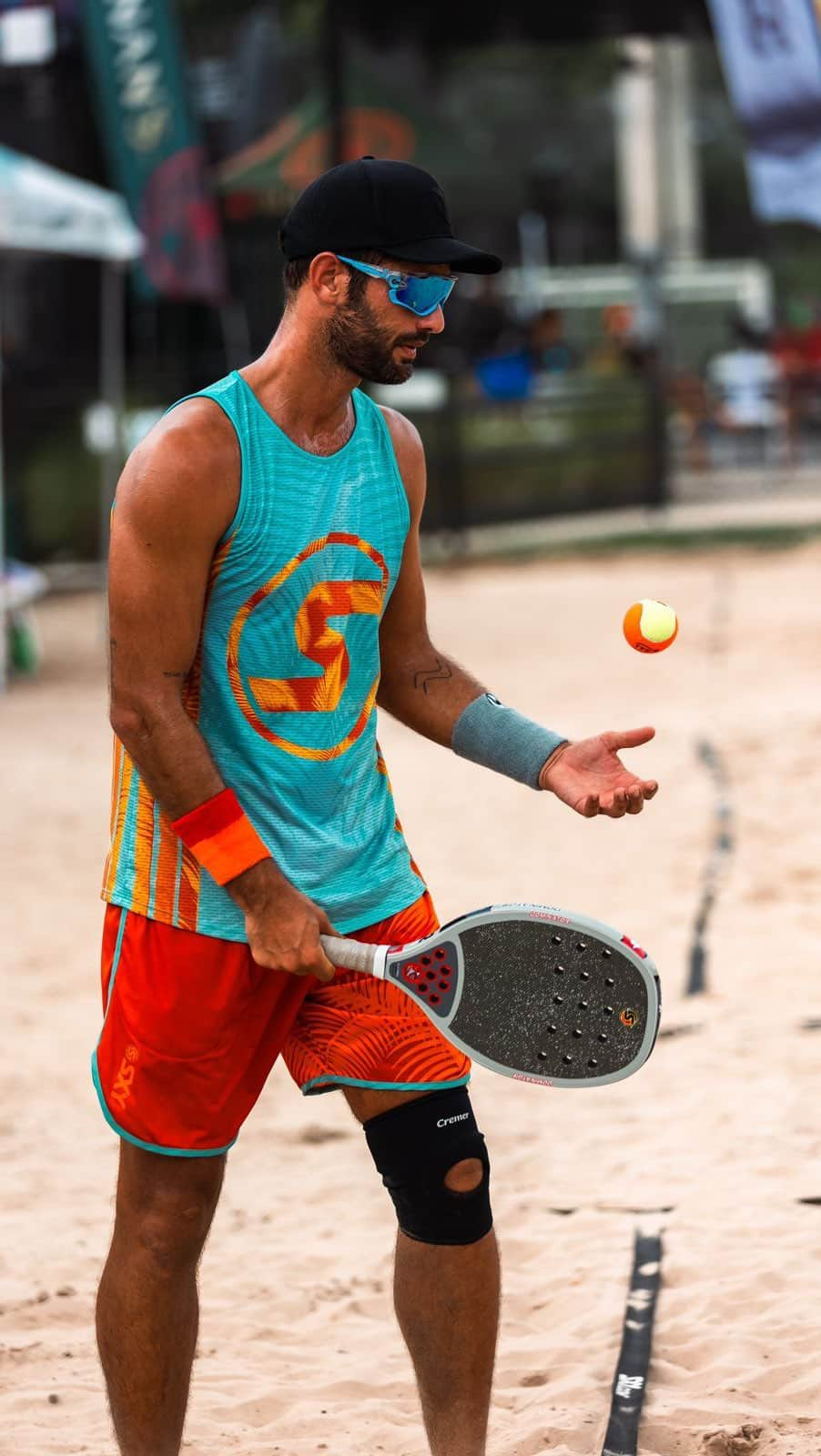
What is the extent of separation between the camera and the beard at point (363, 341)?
274 centimetres

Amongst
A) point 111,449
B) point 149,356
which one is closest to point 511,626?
point 111,449

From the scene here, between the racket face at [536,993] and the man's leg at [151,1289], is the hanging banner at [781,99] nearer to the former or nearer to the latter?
the racket face at [536,993]

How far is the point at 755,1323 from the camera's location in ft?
12.0

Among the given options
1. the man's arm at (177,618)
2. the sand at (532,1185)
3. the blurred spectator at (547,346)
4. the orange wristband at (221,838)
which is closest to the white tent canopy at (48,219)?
the sand at (532,1185)

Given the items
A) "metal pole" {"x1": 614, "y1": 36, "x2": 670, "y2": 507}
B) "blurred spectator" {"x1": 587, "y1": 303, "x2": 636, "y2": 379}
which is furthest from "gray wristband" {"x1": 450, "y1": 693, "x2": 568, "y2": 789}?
"blurred spectator" {"x1": 587, "y1": 303, "x2": 636, "y2": 379}

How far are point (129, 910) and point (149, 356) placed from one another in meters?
17.7

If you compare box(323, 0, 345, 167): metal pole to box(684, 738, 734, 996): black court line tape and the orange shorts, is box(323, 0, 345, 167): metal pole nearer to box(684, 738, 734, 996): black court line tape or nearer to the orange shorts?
box(684, 738, 734, 996): black court line tape

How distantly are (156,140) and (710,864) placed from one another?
406 inches

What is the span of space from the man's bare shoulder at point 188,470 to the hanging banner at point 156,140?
12806mm

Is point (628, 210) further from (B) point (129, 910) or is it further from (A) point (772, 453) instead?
(B) point (129, 910)

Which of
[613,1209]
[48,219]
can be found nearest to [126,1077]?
[613,1209]

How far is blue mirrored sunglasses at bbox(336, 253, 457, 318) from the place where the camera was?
2705mm

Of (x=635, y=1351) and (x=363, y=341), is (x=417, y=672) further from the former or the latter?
(x=635, y=1351)

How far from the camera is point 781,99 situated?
29.1 feet
